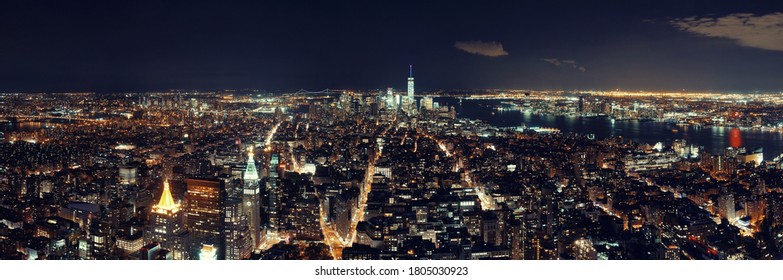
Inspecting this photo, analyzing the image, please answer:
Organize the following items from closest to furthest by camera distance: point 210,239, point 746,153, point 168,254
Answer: point 168,254 → point 210,239 → point 746,153

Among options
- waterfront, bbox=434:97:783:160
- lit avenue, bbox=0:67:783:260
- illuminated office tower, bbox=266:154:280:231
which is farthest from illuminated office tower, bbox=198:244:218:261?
waterfront, bbox=434:97:783:160

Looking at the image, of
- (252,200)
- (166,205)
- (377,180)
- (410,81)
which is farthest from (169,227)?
(377,180)

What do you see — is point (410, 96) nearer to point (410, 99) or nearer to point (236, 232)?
point (410, 99)

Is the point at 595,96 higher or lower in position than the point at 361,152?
higher

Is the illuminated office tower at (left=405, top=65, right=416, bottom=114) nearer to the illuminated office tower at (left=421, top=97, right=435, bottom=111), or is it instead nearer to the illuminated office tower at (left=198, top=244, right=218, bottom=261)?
the illuminated office tower at (left=421, top=97, right=435, bottom=111)

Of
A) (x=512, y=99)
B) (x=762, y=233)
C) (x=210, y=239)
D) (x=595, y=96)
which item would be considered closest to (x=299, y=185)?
(x=210, y=239)
